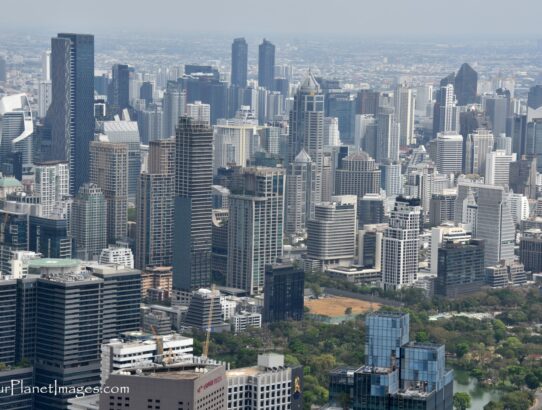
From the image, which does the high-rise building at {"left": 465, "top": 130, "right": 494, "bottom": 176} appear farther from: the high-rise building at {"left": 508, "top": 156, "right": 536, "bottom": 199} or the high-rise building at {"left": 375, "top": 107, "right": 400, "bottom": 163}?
the high-rise building at {"left": 375, "top": 107, "right": 400, "bottom": 163}

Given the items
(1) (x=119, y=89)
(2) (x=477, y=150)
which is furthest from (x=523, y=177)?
(1) (x=119, y=89)

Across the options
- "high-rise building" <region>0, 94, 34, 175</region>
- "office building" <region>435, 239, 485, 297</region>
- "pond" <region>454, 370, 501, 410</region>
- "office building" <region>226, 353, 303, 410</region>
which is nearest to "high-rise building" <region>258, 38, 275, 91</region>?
"high-rise building" <region>0, 94, 34, 175</region>

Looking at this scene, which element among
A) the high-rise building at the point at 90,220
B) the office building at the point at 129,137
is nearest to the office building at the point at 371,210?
the office building at the point at 129,137

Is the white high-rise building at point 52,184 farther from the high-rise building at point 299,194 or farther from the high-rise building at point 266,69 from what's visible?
the high-rise building at point 266,69

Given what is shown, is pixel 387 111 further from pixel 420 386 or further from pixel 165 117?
pixel 420 386

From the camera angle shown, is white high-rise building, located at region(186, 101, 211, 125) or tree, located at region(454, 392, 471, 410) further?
white high-rise building, located at region(186, 101, 211, 125)

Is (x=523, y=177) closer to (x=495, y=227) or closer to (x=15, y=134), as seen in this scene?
(x=495, y=227)

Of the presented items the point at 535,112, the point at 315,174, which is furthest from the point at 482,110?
the point at 315,174
